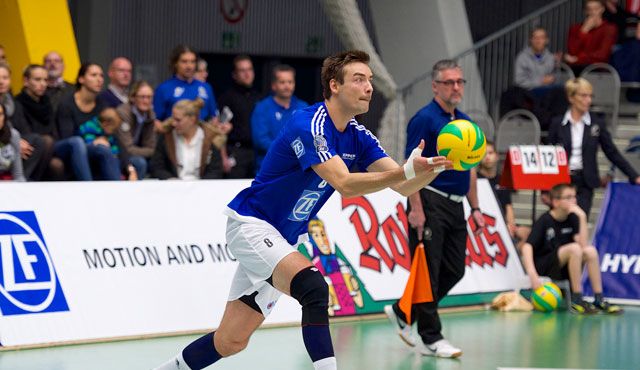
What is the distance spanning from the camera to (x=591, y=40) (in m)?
18.8

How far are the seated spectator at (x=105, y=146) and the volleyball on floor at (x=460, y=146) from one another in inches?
207

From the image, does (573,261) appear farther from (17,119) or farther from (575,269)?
(17,119)

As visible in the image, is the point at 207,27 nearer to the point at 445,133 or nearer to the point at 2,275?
the point at 2,275

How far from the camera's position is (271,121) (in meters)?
13.0

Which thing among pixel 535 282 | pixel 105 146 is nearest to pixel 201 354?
pixel 105 146

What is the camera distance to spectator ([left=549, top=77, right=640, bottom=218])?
46.9 feet

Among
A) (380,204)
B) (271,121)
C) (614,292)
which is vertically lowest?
(614,292)

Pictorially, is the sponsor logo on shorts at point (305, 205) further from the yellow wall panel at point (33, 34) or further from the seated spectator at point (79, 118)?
the yellow wall panel at point (33, 34)

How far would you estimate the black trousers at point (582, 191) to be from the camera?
14.4 meters

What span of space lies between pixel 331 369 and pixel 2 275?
12.6ft

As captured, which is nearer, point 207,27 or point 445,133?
point 445,133

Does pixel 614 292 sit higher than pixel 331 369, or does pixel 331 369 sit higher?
pixel 331 369

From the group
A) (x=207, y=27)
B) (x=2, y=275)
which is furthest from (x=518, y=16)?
(x=2, y=275)

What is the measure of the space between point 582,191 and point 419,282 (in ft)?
18.2
